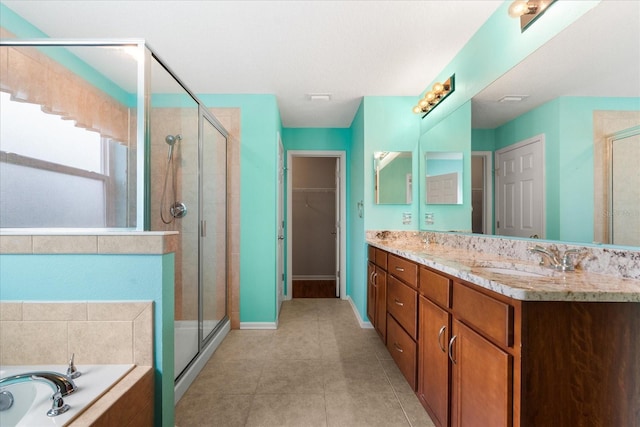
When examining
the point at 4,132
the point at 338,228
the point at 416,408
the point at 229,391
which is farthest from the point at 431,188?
the point at 4,132

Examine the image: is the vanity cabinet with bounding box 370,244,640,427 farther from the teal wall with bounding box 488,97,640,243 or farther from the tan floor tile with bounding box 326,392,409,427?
the tan floor tile with bounding box 326,392,409,427

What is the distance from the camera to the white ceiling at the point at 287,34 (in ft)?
5.42

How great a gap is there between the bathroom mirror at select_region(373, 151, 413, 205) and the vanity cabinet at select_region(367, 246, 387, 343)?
0.56m

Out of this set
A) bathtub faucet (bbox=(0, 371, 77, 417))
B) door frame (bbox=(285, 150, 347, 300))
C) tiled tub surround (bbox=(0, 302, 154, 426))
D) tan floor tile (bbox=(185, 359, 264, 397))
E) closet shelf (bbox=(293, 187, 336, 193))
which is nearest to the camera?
bathtub faucet (bbox=(0, 371, 77, 417))

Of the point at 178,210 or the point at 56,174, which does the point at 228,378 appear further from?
the point at 56,174

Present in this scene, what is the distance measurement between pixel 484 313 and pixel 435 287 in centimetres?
38

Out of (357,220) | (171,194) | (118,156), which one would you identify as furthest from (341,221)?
(118,156)

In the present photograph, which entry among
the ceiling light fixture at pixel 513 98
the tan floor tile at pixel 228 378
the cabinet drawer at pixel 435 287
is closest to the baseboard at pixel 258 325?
the tan floor tile at pixel 228 378

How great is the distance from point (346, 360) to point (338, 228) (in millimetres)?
1886

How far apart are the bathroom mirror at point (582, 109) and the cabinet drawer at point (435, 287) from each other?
588 millimetres

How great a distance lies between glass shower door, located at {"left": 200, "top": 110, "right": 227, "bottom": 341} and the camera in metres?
2.24

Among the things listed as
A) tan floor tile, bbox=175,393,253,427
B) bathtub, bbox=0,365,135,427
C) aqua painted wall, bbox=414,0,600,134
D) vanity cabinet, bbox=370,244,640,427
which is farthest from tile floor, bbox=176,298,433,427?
aqua painted wall, bbox=414,0,600,134

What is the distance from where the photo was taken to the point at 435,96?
7.75ft

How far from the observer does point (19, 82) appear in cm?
156
